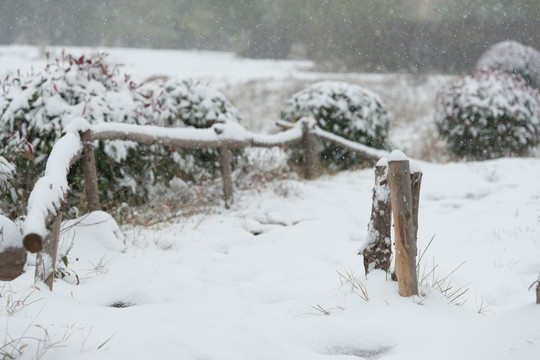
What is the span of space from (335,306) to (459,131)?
7009 mm

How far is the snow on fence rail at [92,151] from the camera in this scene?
1.95m

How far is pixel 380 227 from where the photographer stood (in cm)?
265

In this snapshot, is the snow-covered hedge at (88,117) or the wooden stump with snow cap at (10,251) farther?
the snow-covered hedge at (88,117)

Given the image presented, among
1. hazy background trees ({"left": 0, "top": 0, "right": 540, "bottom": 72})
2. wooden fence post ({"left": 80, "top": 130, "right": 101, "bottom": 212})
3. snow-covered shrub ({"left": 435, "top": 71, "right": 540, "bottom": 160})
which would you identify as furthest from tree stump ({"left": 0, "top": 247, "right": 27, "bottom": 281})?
hazy background trees ({"left": 0, "top": 0, "right": 540, "bottom": 72})

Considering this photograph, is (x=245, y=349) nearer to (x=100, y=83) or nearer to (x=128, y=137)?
(x=128, y=137)

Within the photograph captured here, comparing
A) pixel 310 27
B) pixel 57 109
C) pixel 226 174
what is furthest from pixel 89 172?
pixel 310 27

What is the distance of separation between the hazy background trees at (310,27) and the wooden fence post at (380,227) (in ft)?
63.7

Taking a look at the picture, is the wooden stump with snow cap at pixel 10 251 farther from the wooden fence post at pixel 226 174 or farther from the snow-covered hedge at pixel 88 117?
the wooden fence post at pixel 226 174

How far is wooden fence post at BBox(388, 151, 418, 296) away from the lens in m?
2.38

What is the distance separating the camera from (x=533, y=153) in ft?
29.1

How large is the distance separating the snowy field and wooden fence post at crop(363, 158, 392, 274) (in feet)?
0.31

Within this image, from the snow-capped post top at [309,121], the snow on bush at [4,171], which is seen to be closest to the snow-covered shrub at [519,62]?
the snow-capped post top at [309,121]

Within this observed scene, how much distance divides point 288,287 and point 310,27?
72.6 ft

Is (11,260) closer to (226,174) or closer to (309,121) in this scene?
(226,174)
